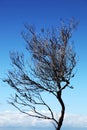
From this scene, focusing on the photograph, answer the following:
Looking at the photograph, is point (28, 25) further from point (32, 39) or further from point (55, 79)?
point (55, 79)

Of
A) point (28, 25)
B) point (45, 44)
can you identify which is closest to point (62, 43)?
point (45, 44)

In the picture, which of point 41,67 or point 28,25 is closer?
point 41,67

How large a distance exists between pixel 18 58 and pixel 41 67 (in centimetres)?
144

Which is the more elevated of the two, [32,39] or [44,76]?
[32,39]

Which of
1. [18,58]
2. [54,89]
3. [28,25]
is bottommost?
[54,89]

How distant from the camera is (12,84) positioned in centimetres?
1827

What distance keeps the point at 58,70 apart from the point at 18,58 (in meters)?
2.32

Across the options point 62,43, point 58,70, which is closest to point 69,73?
point 58,70

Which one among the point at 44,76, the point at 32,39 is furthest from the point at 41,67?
the point at 32,39

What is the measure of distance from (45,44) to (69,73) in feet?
6.47

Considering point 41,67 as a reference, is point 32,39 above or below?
above

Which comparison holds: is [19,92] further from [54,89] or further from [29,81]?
[54,89]

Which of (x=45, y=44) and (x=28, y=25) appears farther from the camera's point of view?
(x=28, y=25)

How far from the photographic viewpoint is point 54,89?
694 inches
